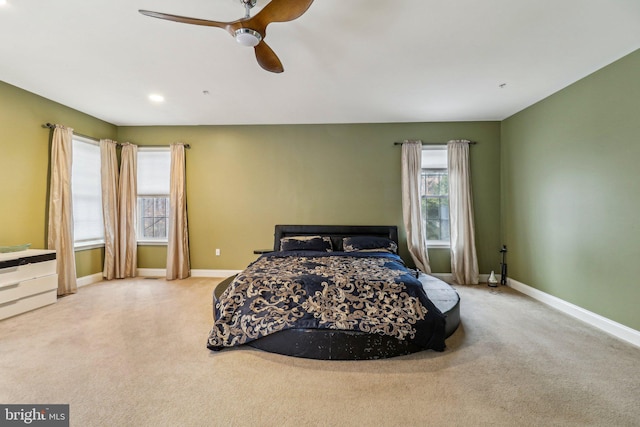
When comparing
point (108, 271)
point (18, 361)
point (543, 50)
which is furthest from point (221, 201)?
point (543, 50)

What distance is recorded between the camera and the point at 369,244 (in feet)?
13.8

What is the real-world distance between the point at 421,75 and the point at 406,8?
1.14 meters

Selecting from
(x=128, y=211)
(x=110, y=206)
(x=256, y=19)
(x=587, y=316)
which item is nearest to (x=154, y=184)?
(x=128, y=211)

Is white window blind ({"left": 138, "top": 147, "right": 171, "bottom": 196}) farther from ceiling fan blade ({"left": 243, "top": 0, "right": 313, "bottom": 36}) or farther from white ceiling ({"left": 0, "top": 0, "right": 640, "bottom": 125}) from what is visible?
ceiling fan blade ({"left": 243, "top": 0, "right": 313, "bottom": 36})

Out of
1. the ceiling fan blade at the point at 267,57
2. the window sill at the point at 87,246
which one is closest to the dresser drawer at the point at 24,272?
the window sill at the point at 87,246

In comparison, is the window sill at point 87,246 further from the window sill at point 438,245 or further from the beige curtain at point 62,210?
the window sill at point 438,245

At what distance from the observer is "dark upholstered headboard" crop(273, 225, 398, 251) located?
4652 mm

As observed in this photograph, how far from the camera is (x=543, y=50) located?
261cm

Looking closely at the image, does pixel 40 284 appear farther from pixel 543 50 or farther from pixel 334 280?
pixel 543 50

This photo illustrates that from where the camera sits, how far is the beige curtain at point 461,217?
4.48 meters

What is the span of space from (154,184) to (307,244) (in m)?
3.11

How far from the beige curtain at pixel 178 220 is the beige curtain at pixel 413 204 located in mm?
3817

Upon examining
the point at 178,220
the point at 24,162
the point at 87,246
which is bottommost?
the point at 87,246

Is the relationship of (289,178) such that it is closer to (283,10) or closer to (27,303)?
(283,10)
